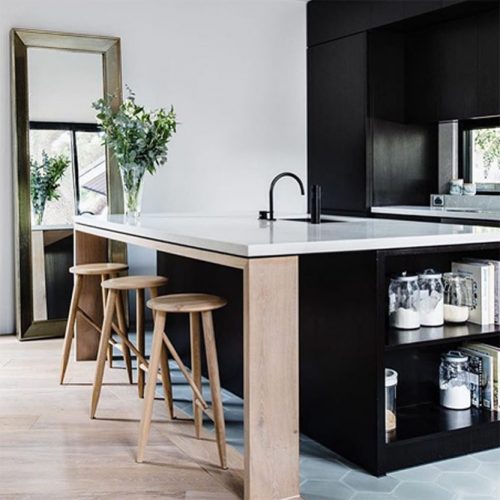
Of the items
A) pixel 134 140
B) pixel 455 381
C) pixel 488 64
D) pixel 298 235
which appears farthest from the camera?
pixel 488 64

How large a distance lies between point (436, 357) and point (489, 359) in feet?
0.68

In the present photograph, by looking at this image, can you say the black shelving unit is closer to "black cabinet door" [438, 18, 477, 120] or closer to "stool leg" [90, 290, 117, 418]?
"stool leg" [90, 290, 117, 418]

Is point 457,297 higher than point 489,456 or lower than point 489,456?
higher

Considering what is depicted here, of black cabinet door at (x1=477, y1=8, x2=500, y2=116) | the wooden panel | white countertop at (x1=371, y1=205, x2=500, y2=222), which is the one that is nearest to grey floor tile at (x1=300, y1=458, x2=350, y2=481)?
the wooden panel

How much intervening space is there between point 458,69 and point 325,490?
364cm

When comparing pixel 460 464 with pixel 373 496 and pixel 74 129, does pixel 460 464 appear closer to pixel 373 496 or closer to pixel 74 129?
pixel 373 496

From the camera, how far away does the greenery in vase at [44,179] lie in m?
5.06

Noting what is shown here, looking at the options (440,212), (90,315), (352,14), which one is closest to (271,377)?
(90,315)

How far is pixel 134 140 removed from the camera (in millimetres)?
3842

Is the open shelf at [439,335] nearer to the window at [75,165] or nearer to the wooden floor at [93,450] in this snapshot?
the wooden floor at [93,450]

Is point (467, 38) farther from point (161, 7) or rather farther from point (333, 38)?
point (161, 7)

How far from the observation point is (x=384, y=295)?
2.57m

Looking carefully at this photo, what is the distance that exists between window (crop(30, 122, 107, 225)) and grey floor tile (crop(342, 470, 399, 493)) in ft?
10.4

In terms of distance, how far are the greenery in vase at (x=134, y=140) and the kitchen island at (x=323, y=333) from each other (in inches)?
23.7
